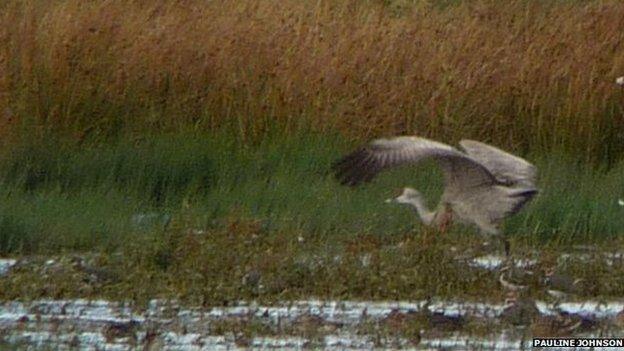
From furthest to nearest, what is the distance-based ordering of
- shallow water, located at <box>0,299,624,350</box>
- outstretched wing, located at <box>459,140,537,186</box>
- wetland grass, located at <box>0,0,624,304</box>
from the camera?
wetland grass, located at <box>0,0,624,304</box>, outstretched wing, located at <box>459,140,537,186</box>, shallow water, located at <box>0,299,624,350</box>

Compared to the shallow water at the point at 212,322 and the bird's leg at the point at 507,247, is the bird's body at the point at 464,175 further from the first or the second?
the shallow water at the point at 212,322

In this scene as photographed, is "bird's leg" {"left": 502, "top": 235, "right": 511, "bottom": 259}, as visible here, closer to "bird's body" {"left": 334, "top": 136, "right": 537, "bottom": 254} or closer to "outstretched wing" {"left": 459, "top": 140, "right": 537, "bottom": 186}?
"bird's body" {"left": 334, "top": 136, "right": 537, "bottom": 254}

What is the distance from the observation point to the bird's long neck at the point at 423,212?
338 inches

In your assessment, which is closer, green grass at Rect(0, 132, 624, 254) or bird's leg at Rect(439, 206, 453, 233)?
bird's leg at Rect(439, 206, 453, 233)

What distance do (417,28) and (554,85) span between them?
115 centimetres

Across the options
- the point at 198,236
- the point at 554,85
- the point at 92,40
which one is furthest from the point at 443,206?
the point at 92,40

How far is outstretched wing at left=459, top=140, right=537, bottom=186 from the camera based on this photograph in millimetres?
8305

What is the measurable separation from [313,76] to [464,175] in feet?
9.74

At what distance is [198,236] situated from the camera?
8484 millimetres

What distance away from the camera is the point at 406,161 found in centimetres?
780

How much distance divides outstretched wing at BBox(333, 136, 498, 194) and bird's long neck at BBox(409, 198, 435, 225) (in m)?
0.28

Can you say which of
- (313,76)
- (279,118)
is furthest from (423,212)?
(313,76)

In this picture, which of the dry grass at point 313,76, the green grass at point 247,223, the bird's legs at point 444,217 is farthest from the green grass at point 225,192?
the bird's legs at point 444,217

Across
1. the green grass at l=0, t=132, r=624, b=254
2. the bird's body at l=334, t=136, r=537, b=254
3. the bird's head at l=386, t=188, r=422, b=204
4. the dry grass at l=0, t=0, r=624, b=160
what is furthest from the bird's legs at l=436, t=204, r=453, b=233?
the dry grass at l=0, t=0, r=624, b=160
